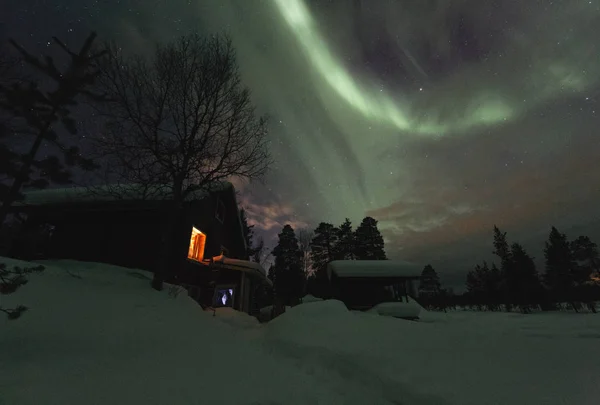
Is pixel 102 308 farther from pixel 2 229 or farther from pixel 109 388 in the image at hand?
pixel 109 388

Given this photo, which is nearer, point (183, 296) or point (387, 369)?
point (387, 369)

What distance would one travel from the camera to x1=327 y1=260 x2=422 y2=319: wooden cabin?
15.9 metres

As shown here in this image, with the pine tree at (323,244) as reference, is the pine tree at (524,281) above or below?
below

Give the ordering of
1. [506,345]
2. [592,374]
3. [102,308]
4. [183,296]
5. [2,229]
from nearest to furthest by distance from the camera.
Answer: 1. [592,374]
2. [2,229]
3. [506,345]
4. [102,308]
5. [183,296]

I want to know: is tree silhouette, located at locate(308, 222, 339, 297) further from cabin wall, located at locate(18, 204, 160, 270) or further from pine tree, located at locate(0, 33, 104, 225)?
pine tree, located at locate(0, 33, 104, 225)

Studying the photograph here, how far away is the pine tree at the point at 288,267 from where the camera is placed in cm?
3866

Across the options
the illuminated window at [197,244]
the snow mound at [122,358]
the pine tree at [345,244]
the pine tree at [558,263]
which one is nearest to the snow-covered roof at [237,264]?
the illuminated window at [197,244]

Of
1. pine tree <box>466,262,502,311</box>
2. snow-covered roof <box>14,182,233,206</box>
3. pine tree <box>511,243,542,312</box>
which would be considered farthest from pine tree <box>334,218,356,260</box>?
snow-covered roof <box>14,182,233,206</box>

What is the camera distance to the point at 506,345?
A: 462 centimetres

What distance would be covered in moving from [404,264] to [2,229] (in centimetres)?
1837

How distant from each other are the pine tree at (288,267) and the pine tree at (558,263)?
37277 millimetres

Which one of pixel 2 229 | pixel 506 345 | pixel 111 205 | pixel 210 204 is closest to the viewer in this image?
pixel 2 229

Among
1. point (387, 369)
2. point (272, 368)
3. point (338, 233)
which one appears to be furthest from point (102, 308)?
point (338, 233)

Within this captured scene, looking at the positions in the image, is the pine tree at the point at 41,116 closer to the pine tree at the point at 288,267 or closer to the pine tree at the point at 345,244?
the pine tree at the point at 288,267
